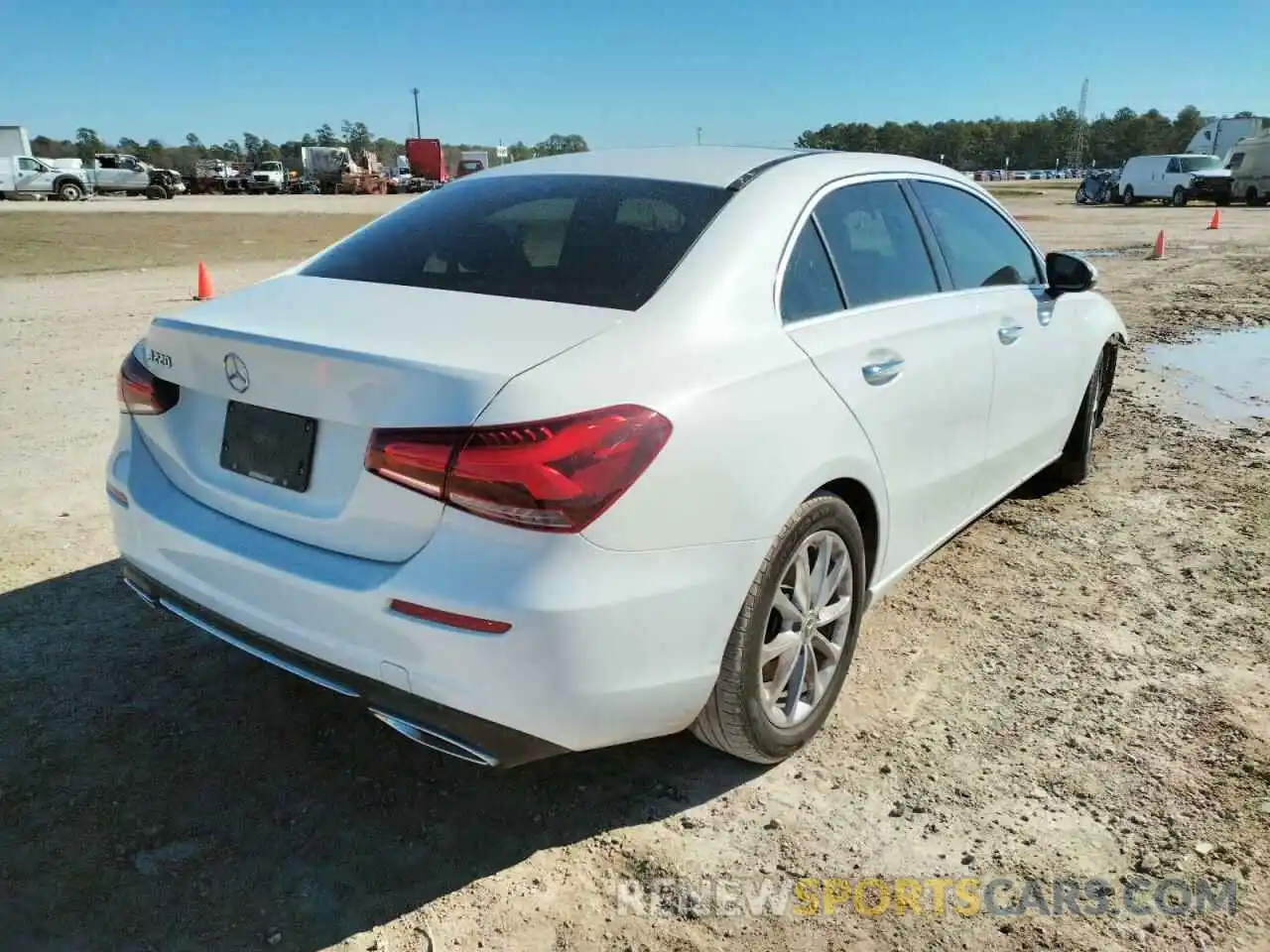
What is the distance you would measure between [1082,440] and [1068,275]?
110 cm

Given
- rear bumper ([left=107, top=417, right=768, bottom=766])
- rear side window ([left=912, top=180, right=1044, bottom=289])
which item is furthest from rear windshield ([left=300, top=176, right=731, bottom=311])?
rear side window ([left=912, top=180, right=1044, bottom=289])

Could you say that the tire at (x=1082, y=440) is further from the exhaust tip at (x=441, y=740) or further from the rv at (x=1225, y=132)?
the rv at (x=1225, y=132)

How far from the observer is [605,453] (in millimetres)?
2141

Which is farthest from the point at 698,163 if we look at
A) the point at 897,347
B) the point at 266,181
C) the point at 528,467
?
the point at 266,181

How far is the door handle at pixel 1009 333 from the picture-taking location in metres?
3.88

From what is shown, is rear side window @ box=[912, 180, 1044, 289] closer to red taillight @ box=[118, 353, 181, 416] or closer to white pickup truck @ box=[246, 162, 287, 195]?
red taillight @ box=[118, 353, 181, 416]

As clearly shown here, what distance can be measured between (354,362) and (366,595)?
52 cm

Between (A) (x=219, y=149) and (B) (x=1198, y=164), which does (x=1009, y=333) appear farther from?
(A) (x=219, y=149)

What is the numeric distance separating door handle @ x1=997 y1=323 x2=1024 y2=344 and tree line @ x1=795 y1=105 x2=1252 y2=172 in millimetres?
136458

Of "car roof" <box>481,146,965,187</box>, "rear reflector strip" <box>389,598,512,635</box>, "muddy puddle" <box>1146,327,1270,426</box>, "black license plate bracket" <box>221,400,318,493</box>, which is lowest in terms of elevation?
"muddy puddle" <box>1146,327,1270,426</box>

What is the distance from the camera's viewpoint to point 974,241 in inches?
160

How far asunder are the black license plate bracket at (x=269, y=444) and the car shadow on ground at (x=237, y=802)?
939mm

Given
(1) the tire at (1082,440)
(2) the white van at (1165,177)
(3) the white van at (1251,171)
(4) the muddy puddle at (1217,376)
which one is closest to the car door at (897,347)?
(1) the tire at (1082,440)

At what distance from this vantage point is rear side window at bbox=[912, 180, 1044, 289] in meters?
3.80
